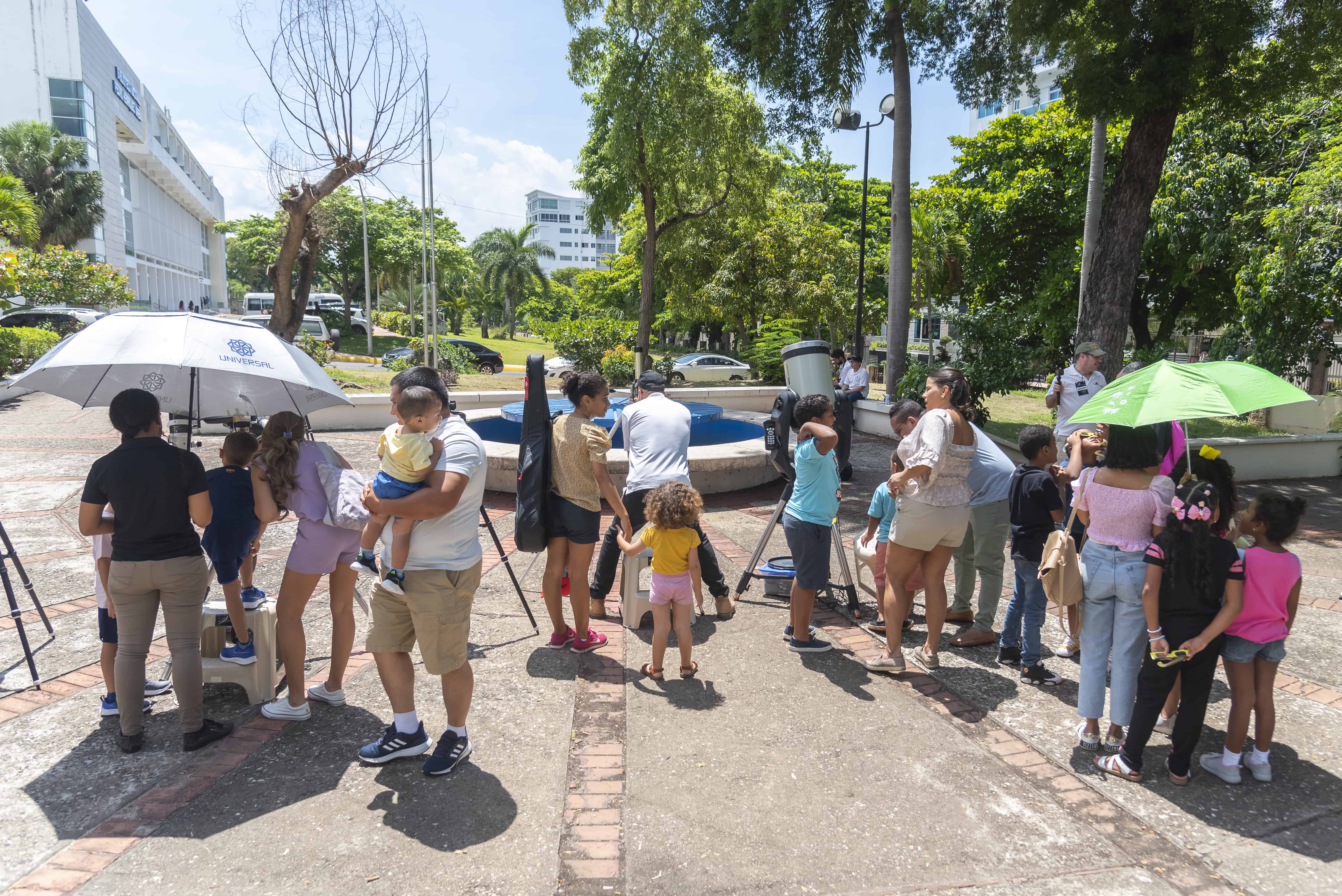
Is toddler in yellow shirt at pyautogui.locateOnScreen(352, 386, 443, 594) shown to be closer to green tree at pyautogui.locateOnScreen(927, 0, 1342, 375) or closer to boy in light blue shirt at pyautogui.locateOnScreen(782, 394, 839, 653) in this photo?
boy in light blue shirt at pyautogui.locateOnScreen(782, 394, 839, 653)

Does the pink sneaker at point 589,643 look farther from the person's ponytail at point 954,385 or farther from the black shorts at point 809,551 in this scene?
the person's ponytail at point 954,385

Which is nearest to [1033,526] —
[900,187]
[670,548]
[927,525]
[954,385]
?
[927,525]

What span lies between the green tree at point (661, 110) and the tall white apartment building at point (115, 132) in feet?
112

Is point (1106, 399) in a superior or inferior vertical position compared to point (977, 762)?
superior

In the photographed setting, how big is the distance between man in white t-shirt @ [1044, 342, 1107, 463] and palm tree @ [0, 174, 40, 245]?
21.3 m

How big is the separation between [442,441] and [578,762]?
1591 millimetres

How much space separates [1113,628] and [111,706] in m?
4.75

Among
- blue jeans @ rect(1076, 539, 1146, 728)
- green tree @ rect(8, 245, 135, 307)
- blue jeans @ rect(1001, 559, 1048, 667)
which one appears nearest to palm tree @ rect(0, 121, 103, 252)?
green tree @ rect(8, 245, 135, 307)

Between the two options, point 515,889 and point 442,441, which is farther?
point 442,441

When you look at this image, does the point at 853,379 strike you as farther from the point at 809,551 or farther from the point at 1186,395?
the point at 1186,395

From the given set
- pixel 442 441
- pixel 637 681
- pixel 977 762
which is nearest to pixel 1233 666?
pixel 977 762

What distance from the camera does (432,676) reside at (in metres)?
4.53

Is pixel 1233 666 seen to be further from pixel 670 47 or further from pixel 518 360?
pixel 518 360

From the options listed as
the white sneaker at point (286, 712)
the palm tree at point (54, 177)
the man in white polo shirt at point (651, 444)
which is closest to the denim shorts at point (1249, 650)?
the man in white polo shirt at point (651, 444)
